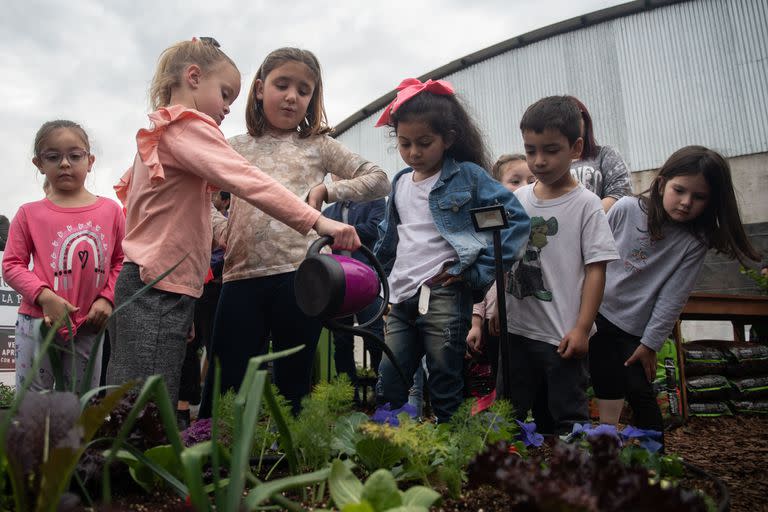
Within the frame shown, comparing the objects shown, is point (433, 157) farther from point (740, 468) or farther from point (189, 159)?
point (740, 468)

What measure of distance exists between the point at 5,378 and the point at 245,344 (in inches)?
142

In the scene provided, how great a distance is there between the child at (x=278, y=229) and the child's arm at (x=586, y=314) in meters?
0.77

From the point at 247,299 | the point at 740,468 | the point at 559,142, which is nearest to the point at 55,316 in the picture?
the point at 247,299

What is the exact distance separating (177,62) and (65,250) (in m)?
0.99

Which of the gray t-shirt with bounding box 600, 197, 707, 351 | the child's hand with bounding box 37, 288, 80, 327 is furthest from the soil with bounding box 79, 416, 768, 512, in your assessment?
the child's hand with bounding box 37, 288, 80, 327

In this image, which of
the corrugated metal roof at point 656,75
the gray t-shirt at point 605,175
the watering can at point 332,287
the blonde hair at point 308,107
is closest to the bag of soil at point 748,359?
the gray t-shirt at point 605,175

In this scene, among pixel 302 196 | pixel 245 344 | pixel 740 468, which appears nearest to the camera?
pixel 245 344

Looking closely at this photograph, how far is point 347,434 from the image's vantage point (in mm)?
1163

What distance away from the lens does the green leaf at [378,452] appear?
3.48ft

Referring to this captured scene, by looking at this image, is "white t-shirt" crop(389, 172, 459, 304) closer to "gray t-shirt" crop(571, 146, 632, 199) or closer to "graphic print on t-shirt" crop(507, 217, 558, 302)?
"graphic print on t-shirt" crop(507, 217, 558, 302)

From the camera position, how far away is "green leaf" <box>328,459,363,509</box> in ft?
2.61

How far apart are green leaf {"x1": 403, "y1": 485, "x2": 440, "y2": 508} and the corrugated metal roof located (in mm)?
8527

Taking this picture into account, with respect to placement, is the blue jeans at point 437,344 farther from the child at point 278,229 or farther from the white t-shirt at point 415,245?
the child at point 278,229

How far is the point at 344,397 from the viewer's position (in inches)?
49.7
